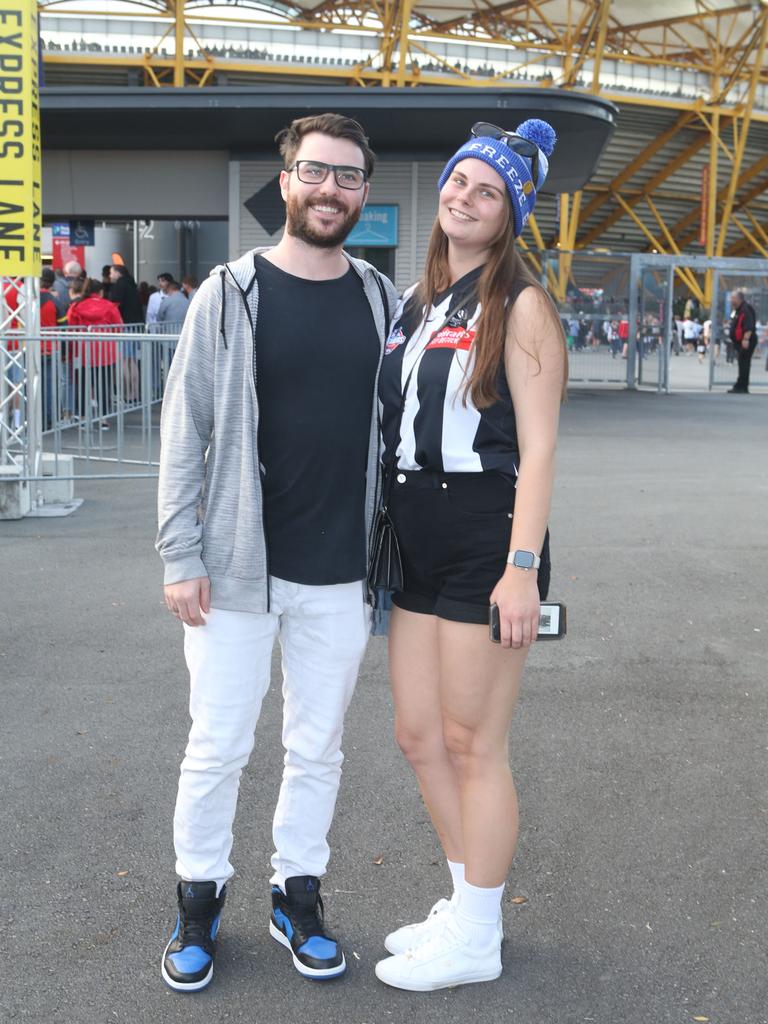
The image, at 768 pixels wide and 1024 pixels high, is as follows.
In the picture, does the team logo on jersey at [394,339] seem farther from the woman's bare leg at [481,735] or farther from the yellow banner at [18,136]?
the yellow banner at [18,136]

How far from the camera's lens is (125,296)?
1945 centimetres

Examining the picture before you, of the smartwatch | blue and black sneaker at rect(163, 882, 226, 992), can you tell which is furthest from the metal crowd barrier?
the smartwatch

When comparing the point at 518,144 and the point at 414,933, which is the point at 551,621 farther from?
the point at 518,144

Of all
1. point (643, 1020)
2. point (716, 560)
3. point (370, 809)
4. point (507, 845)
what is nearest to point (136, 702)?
point (370, 809)

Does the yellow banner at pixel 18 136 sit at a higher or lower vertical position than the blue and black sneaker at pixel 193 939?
higher

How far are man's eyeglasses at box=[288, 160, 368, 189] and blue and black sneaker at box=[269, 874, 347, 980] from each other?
1757 mm

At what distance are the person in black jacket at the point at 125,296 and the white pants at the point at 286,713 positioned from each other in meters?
17.1

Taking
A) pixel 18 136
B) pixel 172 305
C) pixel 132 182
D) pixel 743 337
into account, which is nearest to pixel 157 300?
pixel 172 305

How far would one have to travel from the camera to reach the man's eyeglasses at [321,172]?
291 centimetres

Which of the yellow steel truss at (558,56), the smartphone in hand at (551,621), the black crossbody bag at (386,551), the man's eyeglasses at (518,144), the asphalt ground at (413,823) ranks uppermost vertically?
the yellow steel truss at (558,56)

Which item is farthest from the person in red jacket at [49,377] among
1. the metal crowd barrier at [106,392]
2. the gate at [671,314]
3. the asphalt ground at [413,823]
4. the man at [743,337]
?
the man at [743,337]

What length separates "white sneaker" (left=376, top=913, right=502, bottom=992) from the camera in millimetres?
2932

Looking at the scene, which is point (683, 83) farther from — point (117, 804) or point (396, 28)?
point (117, 804)

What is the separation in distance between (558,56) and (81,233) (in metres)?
17.8
